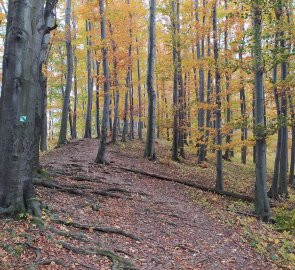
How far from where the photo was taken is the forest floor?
18.1 ft

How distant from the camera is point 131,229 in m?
7.48

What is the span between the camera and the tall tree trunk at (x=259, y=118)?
966 centimetres

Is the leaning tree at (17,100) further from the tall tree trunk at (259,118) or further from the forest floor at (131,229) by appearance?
the tall tree trunk at (259,118)

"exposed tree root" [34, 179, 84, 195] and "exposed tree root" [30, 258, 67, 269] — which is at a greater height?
"exposed tree root" [34, 179, 84, 195]

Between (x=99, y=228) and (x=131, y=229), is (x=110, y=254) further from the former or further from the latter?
(x=131, y=229)

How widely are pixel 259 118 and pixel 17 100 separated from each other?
714 centimetres

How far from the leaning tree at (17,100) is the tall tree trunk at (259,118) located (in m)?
6.53

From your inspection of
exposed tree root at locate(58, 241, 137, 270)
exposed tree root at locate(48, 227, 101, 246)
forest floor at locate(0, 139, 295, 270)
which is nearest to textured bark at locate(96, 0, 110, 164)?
forest floor at locate(0, 139, 295, 270)

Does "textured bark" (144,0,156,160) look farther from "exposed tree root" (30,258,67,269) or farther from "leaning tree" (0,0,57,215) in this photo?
"exposed tree root" (30,258,67,269)

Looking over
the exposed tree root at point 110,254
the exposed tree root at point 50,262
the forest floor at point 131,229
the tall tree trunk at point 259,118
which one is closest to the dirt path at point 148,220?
the forest floor at point 131,229

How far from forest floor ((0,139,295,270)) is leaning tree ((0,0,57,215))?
64 centimetres

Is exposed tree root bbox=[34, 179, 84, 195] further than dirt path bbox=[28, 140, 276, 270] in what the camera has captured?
Yes

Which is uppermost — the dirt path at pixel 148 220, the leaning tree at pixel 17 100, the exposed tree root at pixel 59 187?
the leaning tree at pixel 17 100

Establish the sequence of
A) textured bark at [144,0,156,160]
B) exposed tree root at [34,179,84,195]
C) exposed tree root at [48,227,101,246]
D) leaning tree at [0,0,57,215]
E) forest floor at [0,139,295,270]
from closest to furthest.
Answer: forest floor at [0,139,295,270] → leaning tree at [0,0,57,215] → exposed tree root at [48,227,101,246] → exposed tree root at [34,179,84,195] → textured bark at [144,0,156,160]
